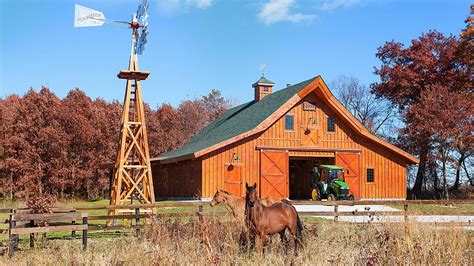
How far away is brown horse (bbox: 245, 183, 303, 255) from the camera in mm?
8750

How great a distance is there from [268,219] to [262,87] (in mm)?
24792

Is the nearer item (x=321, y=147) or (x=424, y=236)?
(x=424, y=236)

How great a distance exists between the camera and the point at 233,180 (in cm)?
2569

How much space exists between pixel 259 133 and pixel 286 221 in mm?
17133

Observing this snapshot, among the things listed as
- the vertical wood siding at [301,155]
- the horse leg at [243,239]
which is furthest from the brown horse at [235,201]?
the vertical wood siding at [301,155]

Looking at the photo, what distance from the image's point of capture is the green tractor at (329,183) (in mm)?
24344

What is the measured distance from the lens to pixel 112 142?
3697 cm

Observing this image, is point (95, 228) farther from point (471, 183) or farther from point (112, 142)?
point (471, 183)

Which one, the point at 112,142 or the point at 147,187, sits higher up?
the point at 112,142

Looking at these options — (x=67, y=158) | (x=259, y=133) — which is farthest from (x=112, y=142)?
→ (x=259, y=133)

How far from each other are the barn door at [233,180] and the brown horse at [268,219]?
53.1 ft

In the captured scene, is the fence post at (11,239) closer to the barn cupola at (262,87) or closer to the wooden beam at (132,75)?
the wooden beam at (132,75)

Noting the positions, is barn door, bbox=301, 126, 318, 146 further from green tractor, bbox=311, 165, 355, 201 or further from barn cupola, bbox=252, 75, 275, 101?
barn cupola, bbox=252, 75, 275, 101

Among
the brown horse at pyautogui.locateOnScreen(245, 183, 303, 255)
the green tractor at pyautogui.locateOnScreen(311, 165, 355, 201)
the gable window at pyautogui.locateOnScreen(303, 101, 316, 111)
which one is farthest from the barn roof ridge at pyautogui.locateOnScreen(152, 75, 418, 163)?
the brown horse at pyautogui.locateOnScreen(245, 183, 303, 255)
